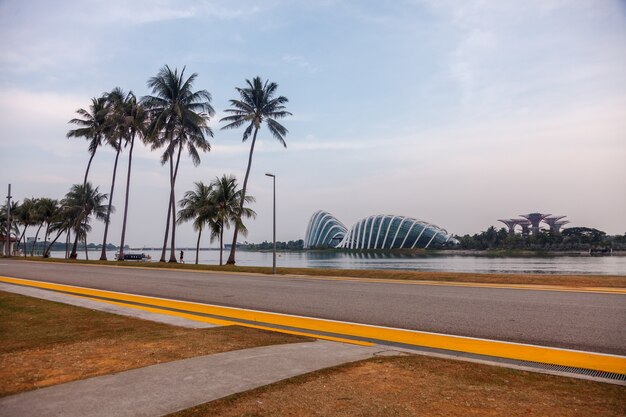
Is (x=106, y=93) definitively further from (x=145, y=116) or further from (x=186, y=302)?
(x=186, y=302)

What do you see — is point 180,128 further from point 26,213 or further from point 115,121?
point 26,213

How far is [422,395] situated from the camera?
4391mm

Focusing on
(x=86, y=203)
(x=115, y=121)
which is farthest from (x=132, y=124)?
(x=86, y=203)

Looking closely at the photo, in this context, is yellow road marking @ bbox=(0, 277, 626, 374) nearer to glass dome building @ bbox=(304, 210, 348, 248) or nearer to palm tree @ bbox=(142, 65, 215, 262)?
palm tree @ bbox=(142, 65, 215, 262)

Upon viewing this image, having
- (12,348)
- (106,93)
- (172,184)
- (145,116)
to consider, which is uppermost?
(106,93)

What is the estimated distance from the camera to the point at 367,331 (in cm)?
848

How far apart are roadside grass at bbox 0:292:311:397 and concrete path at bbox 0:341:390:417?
407 mm

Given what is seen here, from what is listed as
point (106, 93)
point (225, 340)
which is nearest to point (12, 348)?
point (225, 340)

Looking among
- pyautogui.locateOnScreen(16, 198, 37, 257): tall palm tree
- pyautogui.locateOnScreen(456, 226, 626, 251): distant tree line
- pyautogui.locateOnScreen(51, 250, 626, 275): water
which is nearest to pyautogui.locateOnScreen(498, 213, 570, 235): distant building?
pyautogui.locateOnScreen(456, 226, 626, 251): distant tree line

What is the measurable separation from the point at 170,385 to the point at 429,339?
15.3 feet

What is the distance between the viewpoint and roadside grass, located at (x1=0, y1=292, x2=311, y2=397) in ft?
17.6

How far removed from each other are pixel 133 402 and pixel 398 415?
2543 millimetres

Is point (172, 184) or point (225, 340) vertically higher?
point (172, 184)

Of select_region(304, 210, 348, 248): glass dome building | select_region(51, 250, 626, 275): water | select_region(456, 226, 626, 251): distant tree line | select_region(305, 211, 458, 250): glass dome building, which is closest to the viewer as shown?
select_region(51, 250, 626, 275): water
